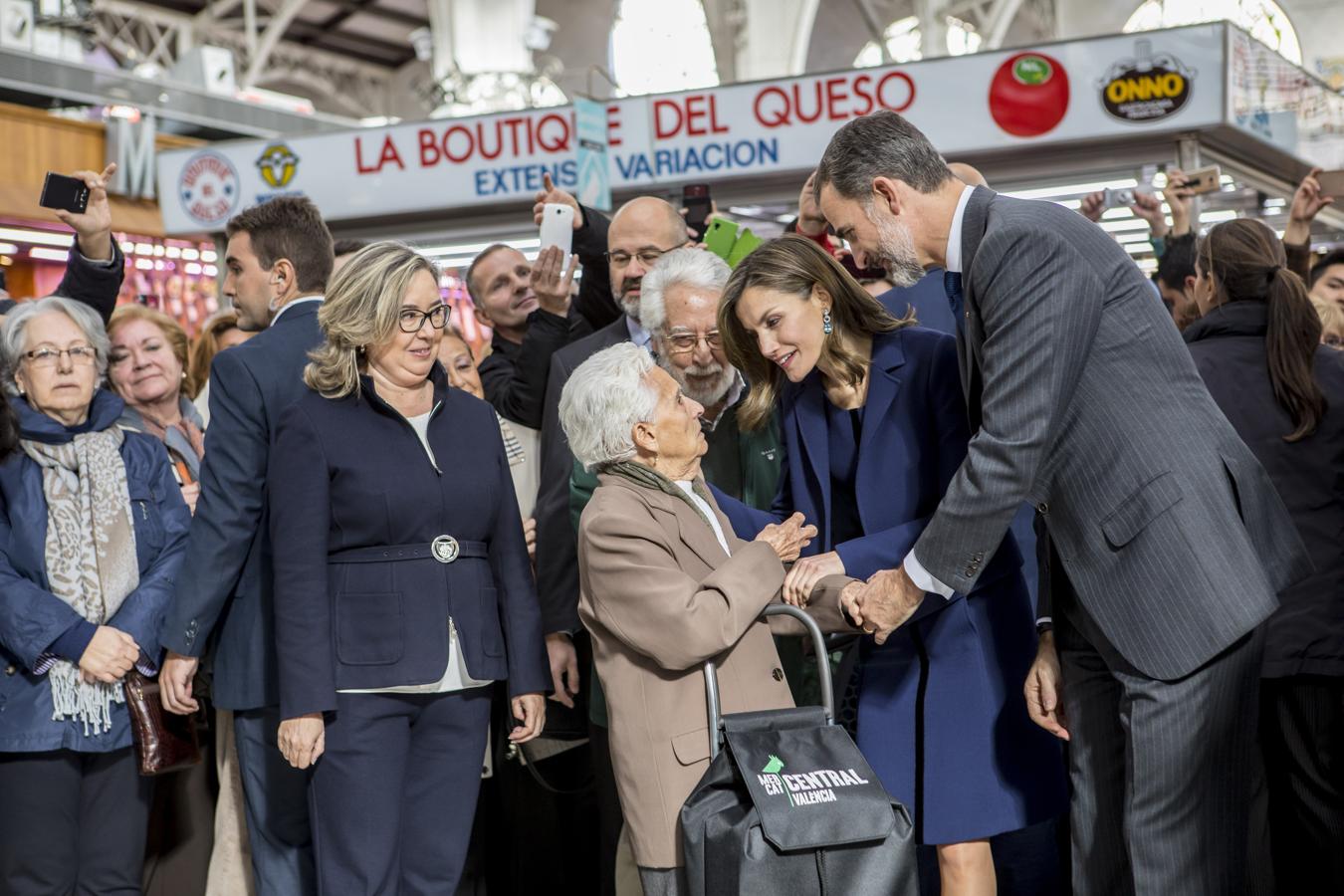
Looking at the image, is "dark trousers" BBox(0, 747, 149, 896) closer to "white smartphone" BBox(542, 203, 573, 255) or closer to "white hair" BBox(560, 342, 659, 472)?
"white hair" BBox(560, 342, 659, 472)

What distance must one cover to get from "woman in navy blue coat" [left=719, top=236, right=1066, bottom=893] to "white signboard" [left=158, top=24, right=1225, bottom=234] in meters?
3.28

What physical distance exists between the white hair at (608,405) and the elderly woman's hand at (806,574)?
41cm

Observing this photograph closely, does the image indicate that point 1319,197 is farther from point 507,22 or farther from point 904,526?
point 507,22

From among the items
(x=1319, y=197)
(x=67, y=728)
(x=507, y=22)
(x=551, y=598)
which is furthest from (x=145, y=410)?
(x=507, y=22)

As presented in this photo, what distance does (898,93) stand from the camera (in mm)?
6164

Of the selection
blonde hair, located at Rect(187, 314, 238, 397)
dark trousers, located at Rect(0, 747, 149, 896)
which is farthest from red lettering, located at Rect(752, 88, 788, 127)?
dark trousers, located at Rect(0, 747, 149, 896)

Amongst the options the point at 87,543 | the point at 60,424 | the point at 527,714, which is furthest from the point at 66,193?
the point at 527,714

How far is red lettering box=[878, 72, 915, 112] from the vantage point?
20.1 feet

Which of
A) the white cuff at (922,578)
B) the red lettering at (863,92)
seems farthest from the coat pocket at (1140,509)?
the red lettering at (863,92)

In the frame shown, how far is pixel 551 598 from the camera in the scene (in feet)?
11.9

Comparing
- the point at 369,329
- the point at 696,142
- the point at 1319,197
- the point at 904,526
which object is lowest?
the point at 904,526

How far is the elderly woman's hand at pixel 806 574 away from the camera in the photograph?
280cm

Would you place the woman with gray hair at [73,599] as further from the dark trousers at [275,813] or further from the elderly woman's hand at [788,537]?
the elderly woman's hand at [788,537]

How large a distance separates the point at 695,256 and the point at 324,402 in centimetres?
99
